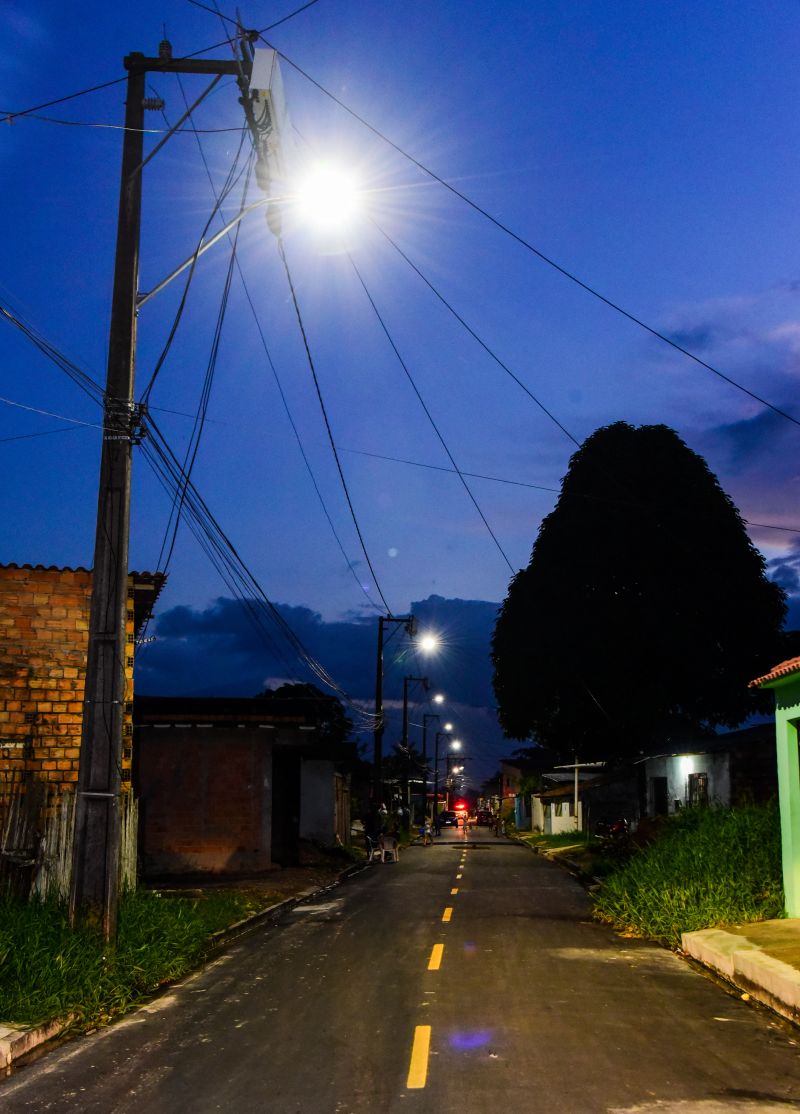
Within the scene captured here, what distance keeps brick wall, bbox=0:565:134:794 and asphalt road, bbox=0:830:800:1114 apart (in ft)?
12.7

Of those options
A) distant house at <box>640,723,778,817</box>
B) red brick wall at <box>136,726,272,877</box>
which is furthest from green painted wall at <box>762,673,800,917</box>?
red brick wall at <box>136,726,272,877</box>

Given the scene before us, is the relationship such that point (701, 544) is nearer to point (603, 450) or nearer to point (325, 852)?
point (603, 450)

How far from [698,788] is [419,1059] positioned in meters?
21.1

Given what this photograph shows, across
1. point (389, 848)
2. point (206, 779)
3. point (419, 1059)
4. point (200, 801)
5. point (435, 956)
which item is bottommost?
point (389, 848)

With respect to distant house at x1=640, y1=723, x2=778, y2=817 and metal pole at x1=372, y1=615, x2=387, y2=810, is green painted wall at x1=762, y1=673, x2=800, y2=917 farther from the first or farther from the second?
metal pole at x1=372, y1=615, x2=387, y2=810

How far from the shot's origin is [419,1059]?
7.85 m

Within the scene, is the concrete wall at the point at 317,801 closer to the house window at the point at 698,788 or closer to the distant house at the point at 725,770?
the distant house at the point at 725,770

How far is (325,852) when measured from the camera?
35.2m

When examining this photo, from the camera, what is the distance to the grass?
9.41m

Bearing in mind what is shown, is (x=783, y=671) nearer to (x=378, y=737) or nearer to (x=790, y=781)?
(x=790, y=781)

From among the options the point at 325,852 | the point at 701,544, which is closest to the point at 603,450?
the point at 701,544

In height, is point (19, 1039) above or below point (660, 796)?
below

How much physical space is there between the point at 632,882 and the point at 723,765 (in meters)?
8.46

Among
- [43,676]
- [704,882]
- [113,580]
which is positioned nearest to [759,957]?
[704,882]
